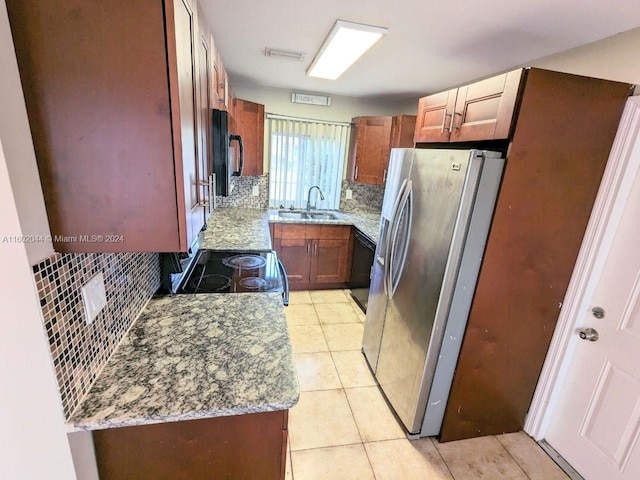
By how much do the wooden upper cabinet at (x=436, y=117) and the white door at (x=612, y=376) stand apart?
931 millimetres

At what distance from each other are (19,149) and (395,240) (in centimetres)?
172

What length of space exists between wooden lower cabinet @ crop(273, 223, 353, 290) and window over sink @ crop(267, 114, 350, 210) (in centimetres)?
63

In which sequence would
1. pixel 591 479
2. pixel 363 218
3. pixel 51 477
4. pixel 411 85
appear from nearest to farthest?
1. pixel 51 477
2. pixel 591 479
3. pixel 411 85
4. pixel 363 218

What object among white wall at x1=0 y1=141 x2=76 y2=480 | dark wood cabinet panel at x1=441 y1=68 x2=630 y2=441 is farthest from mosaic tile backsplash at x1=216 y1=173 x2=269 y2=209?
white wall at x1=0 y1=141 x2=76 y2=480

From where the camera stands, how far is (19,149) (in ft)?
2.08

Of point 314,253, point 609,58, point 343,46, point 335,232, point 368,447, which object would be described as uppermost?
point 343,46

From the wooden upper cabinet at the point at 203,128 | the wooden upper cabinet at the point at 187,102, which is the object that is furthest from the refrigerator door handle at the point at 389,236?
the wooden upper cabinet at the point at 187,102

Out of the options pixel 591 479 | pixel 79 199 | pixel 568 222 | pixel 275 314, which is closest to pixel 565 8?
pixel 568 222

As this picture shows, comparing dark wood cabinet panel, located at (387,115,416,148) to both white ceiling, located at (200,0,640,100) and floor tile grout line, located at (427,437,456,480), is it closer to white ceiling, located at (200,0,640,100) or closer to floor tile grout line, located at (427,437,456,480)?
white ceiling, located at (200,0,640,100)

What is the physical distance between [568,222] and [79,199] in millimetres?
1992

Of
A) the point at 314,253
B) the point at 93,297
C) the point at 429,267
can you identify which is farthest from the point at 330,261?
the point at 93,297

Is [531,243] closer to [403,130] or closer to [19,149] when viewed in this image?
[19,149]

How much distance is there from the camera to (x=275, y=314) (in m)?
1.38

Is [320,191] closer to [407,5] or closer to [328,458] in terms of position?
[407,5]
